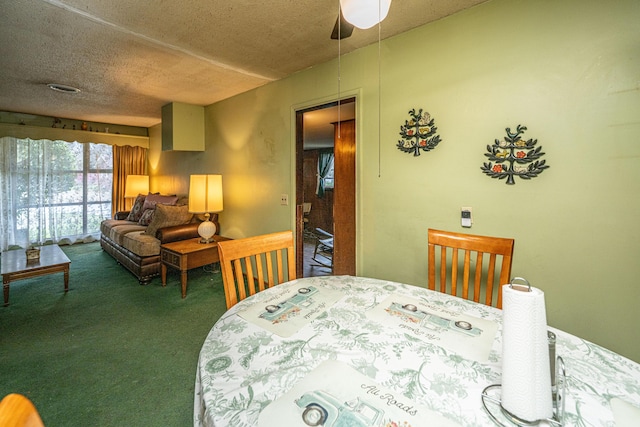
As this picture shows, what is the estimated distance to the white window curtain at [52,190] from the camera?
453 centimetres

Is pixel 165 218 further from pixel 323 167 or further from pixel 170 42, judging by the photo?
pixel 323 167

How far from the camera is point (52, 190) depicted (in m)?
4.93

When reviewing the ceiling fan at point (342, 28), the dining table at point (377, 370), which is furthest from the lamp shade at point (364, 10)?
the dining table at point (377, 370)

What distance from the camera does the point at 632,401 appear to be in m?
0.64

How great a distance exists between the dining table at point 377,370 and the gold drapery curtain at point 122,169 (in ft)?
19.3

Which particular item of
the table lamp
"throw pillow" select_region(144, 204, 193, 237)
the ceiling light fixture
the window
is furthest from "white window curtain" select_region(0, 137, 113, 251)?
the window

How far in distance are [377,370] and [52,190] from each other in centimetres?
659

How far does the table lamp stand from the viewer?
3.31 meters

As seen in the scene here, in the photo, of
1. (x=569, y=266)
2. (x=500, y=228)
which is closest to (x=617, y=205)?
(x=569, y=266)

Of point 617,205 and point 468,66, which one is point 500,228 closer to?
point 617,205

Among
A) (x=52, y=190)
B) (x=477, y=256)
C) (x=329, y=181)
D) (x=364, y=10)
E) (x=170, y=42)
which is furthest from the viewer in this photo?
(x=329, y=181)

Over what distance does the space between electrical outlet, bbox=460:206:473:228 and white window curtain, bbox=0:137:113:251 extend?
6448 millimetres

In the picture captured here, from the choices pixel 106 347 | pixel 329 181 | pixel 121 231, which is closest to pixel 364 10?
pixel 106 347

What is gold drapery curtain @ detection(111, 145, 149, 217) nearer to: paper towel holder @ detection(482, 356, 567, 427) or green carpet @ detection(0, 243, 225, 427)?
green carpet @ detection(0, 243, 225, 427)
